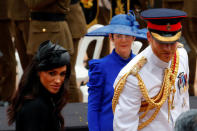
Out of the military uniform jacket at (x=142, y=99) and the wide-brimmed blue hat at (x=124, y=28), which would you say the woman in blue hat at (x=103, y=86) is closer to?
the wide-brimmed blue hat at (x=124, y=28)

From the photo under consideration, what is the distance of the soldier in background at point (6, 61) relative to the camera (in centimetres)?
750

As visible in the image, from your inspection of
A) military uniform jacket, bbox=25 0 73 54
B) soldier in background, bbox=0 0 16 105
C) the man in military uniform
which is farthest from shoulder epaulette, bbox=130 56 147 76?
soldier in background, bbox=0 0 16 105

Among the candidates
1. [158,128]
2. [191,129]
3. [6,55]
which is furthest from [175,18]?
[6,55]

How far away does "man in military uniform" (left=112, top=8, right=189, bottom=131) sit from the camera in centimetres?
324

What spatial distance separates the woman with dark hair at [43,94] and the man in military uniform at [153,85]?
39 centimetres

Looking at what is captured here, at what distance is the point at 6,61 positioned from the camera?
24.9ft

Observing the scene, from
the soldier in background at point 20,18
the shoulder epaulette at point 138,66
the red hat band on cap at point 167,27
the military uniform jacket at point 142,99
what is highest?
the red hat band on cap at point 167,27

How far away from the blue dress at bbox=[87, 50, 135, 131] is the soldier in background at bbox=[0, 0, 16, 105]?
11.9 feet

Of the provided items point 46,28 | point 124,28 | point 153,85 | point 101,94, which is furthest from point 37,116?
point 46,28

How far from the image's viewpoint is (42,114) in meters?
2.80

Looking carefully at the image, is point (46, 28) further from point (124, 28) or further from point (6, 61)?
point (124, 28)

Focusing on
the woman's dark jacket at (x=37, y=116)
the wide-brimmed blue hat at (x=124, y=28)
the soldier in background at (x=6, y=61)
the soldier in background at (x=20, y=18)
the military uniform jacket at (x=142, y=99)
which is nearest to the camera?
the woman's dark jacket at (x=37, y=116)

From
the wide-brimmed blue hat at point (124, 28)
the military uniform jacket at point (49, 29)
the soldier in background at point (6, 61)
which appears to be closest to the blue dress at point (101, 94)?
the wide-brimmed blue hat at point (124, 28)

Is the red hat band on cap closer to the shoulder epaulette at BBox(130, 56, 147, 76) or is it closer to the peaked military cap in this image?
the peaked military cap
